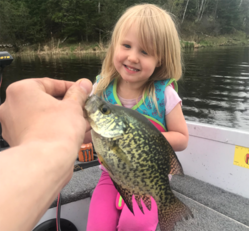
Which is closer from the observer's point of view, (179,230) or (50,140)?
(50,140)

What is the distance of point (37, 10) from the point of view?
41219 millimetres

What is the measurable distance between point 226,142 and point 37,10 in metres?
47.6

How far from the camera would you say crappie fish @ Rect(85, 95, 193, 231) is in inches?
46.6

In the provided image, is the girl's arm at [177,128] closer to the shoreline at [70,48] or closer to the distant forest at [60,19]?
the shoreline at [70,48]

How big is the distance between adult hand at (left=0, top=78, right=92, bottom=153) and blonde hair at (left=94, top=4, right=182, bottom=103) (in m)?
1.31

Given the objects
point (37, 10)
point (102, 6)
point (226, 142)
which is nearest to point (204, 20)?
Answer: point (102, 6)

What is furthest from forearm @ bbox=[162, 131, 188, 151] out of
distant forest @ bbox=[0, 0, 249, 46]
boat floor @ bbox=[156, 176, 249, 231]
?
distant forest @ bbox=[0, 0, 249, 46]

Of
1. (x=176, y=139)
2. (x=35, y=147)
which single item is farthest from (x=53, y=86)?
(x=176, y=139)

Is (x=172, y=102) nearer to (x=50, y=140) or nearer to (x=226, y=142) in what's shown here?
(x=226, y=142)

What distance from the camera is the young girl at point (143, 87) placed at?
1876mm

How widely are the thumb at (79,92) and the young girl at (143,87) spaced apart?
3.39 ft

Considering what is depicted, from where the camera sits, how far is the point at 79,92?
1.07m

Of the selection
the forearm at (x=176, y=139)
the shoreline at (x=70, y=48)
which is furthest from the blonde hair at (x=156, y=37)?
the shoreline at (x=70, y=48)

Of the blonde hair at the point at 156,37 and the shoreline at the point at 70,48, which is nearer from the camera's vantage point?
the blonde hair at the point at 156,37
